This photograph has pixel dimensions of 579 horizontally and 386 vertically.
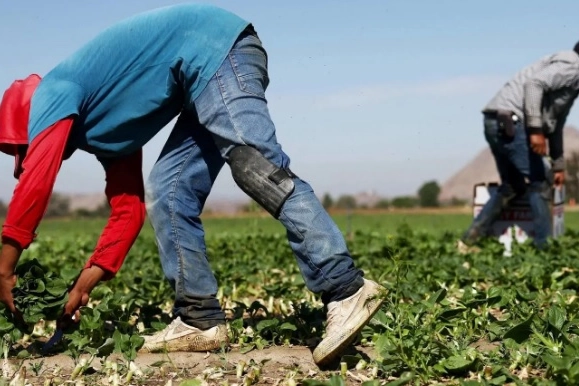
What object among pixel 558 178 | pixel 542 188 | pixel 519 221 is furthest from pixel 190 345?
pixel 558 178

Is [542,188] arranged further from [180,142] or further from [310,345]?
[180,142]

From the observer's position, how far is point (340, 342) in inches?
132

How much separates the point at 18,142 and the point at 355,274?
1.32 meters

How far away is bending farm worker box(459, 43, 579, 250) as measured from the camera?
7.71m

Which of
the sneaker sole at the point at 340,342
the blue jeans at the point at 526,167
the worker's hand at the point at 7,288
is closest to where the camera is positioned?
the sneaker sole at the point at 340,342

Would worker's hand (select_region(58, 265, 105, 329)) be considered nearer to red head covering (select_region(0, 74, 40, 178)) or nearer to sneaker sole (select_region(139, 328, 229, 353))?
sneaker sole (select_region(139, 328, 229, 353))

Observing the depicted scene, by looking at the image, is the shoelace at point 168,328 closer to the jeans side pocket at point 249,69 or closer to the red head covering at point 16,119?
the red head covering at point 16,119

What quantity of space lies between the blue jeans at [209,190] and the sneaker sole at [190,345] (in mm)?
71

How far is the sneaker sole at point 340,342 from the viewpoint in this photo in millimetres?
3359

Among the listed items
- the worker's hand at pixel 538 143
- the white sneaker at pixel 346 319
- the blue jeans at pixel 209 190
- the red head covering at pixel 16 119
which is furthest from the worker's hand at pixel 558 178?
the red head covering at pixel 16 119

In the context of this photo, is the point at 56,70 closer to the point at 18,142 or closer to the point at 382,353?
the point at 18,142

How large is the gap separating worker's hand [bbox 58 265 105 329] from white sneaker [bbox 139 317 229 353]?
31cm

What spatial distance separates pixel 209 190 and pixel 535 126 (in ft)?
14.4

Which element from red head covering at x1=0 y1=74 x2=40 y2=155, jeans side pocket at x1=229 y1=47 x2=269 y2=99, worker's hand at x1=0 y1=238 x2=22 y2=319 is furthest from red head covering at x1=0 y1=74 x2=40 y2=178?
jeans side pocket at x1=229 y1=47 x2=269 y2=99
